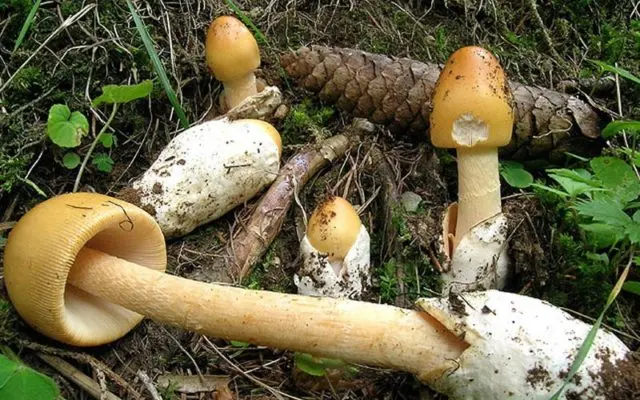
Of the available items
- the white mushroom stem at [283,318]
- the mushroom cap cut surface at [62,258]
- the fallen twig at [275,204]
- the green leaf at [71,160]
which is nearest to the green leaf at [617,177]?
the white mushroom stem at [283,318]

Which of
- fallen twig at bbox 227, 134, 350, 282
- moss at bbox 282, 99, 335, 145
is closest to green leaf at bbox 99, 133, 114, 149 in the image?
fallen twig at bbox 227, 134, 350, 282

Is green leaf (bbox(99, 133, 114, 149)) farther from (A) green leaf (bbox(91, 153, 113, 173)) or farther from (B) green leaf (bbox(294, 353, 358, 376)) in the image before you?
A: (B) green leaf (bbox(294, 353, 358, 376))

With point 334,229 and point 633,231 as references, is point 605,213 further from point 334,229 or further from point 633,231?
point 334,229

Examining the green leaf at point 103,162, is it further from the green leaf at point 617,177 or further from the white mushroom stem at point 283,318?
the green leaf at point 617,177

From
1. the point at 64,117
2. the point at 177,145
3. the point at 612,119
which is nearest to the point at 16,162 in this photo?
the point at 64,117

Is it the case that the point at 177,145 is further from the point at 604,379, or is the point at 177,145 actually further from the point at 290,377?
the point at 604,379

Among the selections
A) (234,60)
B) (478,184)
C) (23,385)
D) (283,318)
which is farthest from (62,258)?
(478,184)
